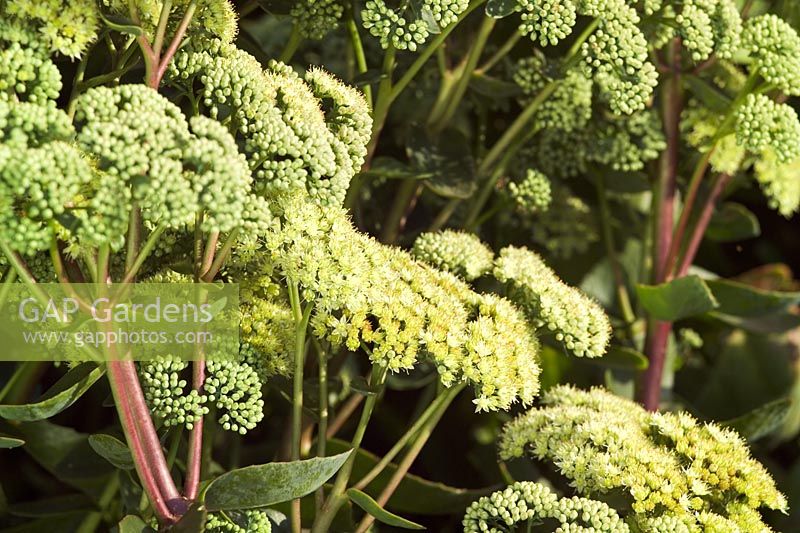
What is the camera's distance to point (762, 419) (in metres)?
1.37

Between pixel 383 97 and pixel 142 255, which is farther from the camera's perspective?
pixel 383 97

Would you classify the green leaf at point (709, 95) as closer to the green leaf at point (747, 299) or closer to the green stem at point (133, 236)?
the green leaf at point (747, 299)

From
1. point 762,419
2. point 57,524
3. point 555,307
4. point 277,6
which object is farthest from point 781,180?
point 57,524

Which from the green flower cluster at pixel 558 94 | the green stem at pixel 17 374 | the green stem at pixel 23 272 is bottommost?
the green stem at pixel 17 374

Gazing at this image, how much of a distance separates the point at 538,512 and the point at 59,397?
49cm

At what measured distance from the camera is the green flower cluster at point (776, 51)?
1259mm

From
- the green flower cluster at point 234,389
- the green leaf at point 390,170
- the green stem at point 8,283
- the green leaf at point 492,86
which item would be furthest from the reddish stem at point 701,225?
the green stem at point 8,283

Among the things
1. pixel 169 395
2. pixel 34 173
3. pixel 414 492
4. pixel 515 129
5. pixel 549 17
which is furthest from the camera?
pixel 515 129

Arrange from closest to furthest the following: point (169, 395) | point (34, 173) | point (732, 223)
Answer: point (34, 173)
point (169, 395)
point (732, 223)

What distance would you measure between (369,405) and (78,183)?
0.40 m

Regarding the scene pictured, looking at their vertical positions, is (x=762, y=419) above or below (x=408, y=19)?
below

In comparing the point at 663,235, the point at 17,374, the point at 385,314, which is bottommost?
the point at 17,374

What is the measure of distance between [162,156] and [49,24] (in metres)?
0.18

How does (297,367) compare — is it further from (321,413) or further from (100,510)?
(100,510)
